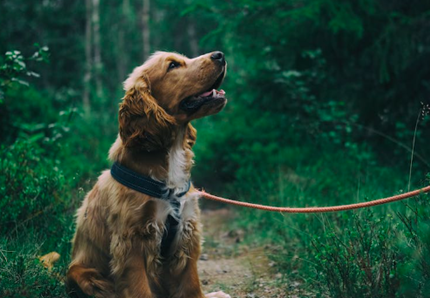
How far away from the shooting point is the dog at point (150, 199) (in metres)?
2.99

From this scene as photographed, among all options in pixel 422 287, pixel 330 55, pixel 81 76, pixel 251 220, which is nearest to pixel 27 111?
pixel 251 220

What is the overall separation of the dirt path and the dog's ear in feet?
4.95

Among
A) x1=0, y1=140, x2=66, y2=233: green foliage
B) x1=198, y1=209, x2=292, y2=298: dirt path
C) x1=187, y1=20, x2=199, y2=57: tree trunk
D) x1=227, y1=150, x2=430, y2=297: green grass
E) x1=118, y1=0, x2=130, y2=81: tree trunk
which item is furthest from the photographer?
x1=118, y1=0, x2=130, y2=81: tree trunk

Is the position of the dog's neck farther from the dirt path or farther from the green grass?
the dirt path

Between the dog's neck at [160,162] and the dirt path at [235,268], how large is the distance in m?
1.22

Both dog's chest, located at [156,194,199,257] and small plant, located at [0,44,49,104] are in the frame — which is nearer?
dog's chest, located at [156,194,199,257]

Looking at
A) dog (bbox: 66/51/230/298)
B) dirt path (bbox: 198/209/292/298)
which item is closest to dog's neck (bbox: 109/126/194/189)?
dog (bbox: 66/51/230/298)

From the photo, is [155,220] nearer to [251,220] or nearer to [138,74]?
[138,74]

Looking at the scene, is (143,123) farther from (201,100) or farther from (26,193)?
(26,193)

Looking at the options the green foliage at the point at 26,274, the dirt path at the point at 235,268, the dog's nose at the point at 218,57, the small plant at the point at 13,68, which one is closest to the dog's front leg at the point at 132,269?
the green foliage at the point at 26,274

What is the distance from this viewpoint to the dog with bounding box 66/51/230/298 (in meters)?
2.99

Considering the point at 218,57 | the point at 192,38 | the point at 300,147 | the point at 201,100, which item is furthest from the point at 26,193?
the point at 192,38

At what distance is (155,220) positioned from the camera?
3004mm

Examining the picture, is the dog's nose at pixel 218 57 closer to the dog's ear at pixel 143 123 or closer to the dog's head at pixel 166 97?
the dog's head at pixel 166 97
